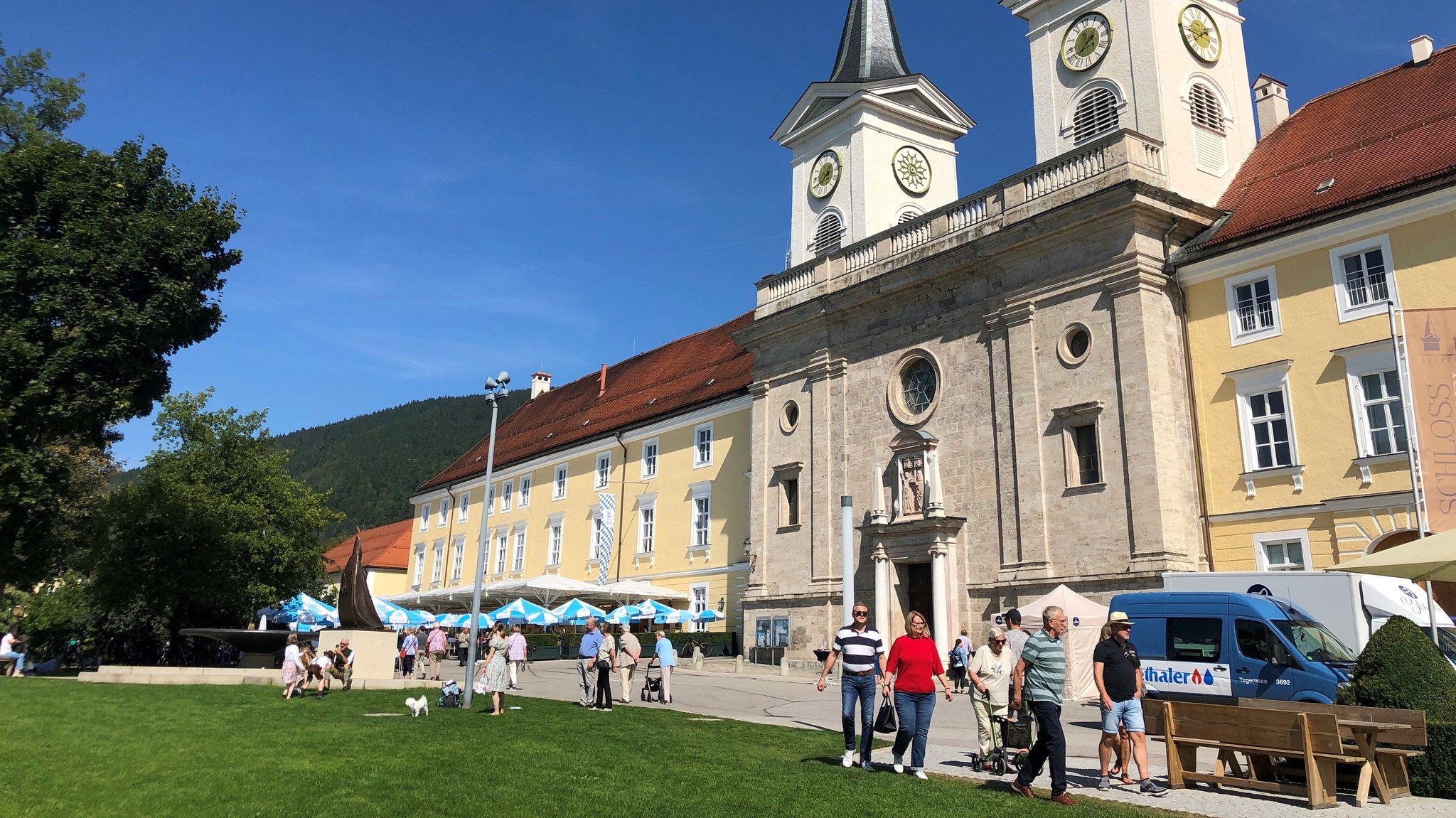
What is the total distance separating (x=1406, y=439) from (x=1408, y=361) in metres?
3.22

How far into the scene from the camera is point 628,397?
4922 cm

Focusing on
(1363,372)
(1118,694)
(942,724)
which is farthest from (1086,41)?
(1118,694)

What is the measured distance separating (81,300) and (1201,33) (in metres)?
28.7

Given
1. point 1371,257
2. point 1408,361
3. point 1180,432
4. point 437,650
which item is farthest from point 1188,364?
point 437,650

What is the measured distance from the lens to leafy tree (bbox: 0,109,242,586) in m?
20.9

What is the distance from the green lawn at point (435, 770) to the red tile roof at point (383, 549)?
55.9m

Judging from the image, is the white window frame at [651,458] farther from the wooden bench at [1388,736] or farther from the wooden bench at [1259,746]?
the wooden bench at [1388,736]

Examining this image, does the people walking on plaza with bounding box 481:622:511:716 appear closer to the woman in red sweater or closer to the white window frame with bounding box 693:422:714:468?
the woman in red sweater

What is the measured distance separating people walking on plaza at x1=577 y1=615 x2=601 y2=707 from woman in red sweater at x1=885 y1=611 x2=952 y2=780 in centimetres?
885

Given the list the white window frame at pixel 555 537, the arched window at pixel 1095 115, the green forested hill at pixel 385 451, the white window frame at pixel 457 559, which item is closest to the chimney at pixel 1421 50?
the arched window at pixel 1095 115

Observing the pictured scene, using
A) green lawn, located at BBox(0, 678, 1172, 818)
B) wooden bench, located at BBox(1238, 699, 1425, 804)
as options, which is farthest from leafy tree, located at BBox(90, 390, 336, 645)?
wooden bench, located at BBox(1238, 699, 1425, 804)

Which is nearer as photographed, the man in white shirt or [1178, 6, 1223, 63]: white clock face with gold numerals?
[1178, 6, 1223, 63]: white clock face with gold numerals

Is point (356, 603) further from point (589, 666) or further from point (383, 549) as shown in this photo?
point (383, 549)

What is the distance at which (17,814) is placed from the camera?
7.46 metres
